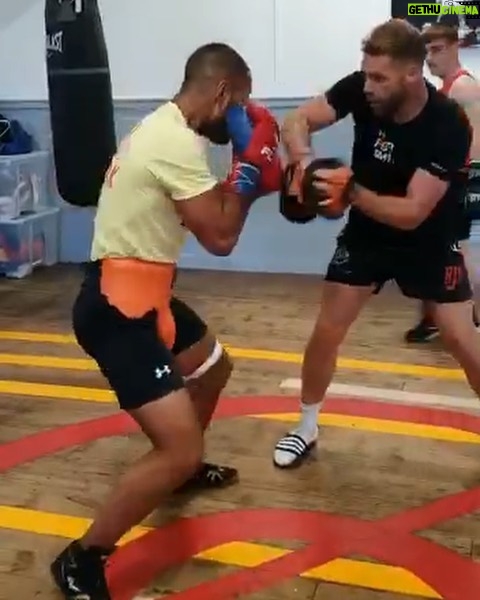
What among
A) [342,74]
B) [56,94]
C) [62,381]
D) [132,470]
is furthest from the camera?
[342,74]

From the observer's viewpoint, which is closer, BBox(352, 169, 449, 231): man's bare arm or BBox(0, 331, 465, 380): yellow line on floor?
BBox(352, 169, 449, 231): man's bare arm

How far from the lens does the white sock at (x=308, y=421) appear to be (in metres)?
2.79

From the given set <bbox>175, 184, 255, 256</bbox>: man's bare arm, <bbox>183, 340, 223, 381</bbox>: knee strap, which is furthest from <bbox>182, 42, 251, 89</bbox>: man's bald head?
<bbox>183, 340, 223, 381</bbox>: knee strap

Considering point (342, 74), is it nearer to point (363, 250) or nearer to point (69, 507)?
point (363, 250)

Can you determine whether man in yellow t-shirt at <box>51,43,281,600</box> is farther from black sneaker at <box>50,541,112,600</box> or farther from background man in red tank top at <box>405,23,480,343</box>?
A: background man in red tank top at <box>405,23,480,343</box>

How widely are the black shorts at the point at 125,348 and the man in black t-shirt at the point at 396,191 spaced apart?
63 cm

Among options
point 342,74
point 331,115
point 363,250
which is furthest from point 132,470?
point 342,74

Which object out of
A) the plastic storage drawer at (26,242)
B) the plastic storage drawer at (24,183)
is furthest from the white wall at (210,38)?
the plastic storage drawer at (26,242)

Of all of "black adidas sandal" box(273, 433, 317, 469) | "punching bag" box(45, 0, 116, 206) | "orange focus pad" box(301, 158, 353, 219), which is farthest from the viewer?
"punching bag" box(45, 0, 116, 206)

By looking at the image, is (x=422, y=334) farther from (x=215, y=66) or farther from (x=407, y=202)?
(x=215, y=66)

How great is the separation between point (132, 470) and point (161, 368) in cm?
23

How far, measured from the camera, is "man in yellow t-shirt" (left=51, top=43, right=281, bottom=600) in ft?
6.18

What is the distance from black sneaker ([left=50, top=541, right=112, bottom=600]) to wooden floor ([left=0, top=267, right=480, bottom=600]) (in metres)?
0.11

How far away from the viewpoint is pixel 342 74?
16.1 feet
